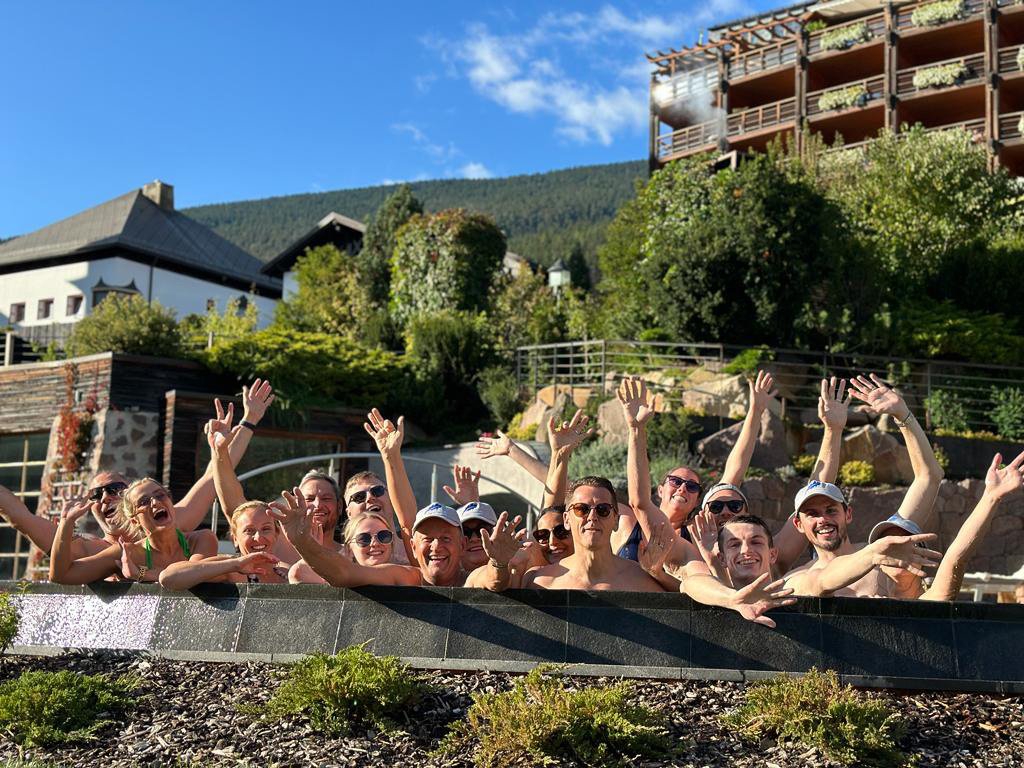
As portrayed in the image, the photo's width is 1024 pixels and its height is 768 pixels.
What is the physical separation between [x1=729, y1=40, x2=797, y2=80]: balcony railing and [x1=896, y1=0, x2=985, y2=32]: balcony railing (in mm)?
3377

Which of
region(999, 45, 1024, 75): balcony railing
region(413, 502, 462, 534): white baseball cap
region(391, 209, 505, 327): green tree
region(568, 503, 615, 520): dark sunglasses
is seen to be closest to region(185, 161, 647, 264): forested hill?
region(999, 45, 1024, 75): balcony railing

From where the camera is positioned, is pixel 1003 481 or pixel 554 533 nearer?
pixel 1003 481

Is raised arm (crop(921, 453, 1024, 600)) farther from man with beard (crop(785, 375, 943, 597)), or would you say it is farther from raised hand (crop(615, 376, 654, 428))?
raised hand (crop(615, 376, 654, 428))

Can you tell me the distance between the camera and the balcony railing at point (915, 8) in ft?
116

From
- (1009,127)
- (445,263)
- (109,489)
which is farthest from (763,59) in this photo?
(109,489)

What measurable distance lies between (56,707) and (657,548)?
2.74 metres

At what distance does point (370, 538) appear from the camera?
6.11 metres

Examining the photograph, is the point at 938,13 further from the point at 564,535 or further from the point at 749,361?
the point at 564,535

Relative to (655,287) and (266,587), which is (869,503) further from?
(266,587)

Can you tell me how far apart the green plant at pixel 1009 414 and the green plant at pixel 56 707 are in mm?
15868

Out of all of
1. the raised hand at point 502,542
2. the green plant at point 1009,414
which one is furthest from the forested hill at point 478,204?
the raised hand at point 502,542

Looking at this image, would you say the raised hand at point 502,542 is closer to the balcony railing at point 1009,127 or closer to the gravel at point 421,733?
the gravel at point 421,733

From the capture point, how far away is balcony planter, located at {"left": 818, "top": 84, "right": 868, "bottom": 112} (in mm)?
36844

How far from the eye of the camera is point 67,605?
21.8 feet
